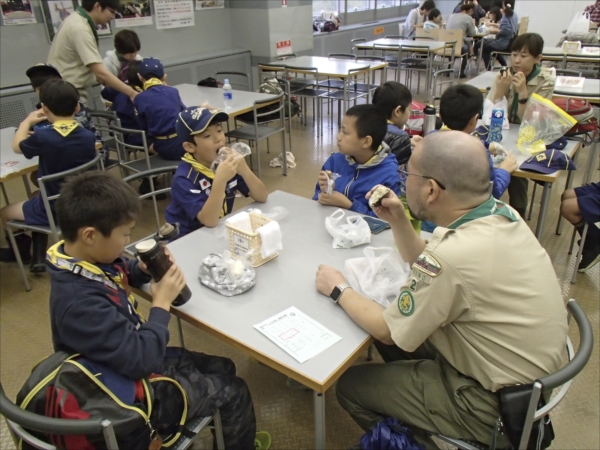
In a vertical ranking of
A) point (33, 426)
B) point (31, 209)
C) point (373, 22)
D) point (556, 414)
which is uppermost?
point (373, 22)

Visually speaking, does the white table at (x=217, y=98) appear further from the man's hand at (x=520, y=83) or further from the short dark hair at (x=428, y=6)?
the short dark hair at (x=428, y=6)

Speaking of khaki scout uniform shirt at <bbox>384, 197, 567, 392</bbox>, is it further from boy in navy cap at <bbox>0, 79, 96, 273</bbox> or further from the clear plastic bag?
boy in navy cap at <bbox>0, 79, 96, 273</bbox>

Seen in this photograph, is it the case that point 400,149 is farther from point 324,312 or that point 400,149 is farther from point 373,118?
point 324,312

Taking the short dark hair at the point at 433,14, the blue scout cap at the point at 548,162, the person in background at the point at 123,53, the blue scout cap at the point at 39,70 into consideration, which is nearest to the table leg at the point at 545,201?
the blue scout cap at the point at 548,162

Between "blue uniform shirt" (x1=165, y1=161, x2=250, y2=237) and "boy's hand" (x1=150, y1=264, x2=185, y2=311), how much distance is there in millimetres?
591

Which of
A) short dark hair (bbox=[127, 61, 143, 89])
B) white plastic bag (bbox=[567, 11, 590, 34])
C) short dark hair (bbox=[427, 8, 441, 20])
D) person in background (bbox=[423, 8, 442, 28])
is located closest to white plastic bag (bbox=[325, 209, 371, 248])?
short dark hair (bbox=[127, 61, 143, 89])

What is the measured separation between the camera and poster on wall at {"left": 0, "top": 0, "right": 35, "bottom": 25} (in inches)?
175

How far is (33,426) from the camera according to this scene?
37.1 inches

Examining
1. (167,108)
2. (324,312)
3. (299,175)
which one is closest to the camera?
(324,312)

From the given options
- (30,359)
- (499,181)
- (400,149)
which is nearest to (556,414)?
(499,181)

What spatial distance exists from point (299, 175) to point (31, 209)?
95.4 inches

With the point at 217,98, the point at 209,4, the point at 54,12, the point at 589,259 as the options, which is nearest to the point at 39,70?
the point at 217,98

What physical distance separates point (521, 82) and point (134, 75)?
9.87ft

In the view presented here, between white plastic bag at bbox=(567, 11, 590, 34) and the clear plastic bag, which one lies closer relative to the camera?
the clear plastic bag
